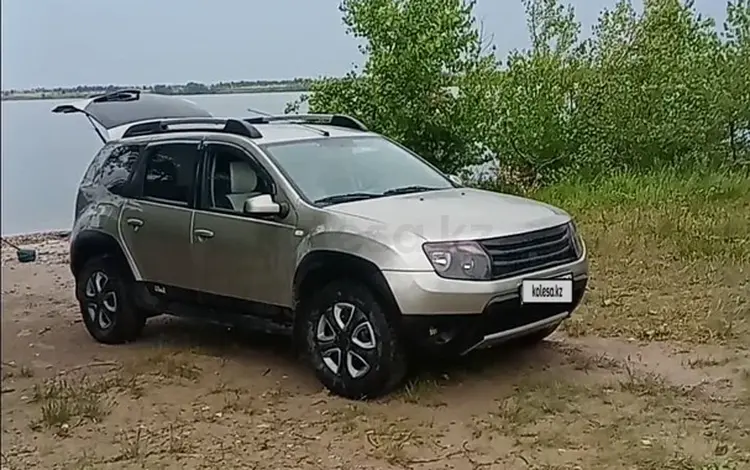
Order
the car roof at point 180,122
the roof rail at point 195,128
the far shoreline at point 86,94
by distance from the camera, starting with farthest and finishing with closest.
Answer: the car roof at point 180,122 < the roof rail at point 195,128 < the far shoreline at point 86,94

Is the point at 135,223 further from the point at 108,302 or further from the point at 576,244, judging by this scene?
the point at 576,244

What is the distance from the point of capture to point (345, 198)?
5.25 m

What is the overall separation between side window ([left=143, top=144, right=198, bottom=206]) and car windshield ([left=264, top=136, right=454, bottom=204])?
0.55 metres

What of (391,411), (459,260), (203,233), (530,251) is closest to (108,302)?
(203,233)

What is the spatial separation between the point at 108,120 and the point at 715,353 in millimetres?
4141

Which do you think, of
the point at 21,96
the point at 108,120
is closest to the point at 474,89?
the point at 108,120

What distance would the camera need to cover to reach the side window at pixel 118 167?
616cm

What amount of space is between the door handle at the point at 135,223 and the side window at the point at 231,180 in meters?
0.57

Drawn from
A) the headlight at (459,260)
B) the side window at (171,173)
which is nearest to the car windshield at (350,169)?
the side window at (171,173)

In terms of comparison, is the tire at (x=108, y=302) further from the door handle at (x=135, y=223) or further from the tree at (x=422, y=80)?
the tree at (x=422, y=80)

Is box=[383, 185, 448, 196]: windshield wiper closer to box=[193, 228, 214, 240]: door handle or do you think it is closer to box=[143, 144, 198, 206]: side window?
box=[193, 228, 214, 240]: door handle

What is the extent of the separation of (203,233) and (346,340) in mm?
1187

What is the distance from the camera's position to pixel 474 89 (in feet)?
36.9

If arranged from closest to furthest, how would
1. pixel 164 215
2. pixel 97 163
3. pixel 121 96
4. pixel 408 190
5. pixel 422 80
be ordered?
1. pixel 408 190
2. pixel 164 215
3. pixel 97 163
4. pixel 121 96
5. pixel 422 80
